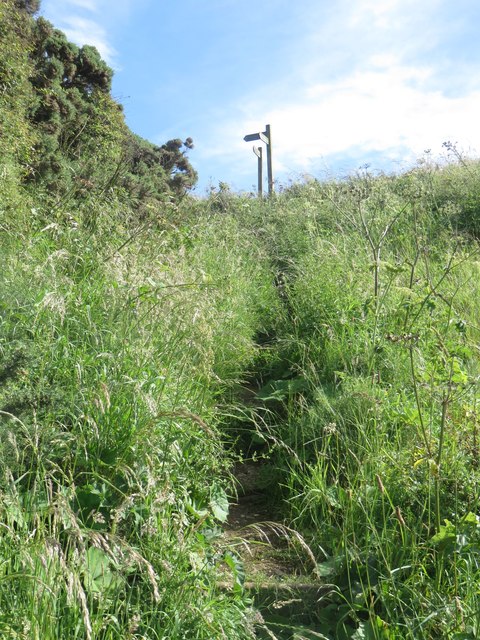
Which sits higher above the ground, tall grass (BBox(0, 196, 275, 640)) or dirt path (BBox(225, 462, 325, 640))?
tall grass (BBox(0, 196, 275, 640))

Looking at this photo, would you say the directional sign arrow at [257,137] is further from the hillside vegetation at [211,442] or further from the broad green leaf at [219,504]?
the broad green leaf at [219,504]

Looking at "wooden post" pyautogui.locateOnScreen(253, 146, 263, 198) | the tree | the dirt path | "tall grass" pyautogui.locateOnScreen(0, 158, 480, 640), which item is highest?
the tree

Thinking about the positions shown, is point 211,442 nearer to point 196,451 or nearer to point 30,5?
point 196,451

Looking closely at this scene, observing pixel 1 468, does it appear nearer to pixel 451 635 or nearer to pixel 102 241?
pixel 451 635

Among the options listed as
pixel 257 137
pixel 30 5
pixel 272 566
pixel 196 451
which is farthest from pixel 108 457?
pixel 257 137

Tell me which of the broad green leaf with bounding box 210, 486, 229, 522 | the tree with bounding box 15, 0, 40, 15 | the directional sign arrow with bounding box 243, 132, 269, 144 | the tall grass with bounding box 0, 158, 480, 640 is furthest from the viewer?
the directional sign arrow with bounding box 243, 132, 269, 144

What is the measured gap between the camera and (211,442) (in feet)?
11.7

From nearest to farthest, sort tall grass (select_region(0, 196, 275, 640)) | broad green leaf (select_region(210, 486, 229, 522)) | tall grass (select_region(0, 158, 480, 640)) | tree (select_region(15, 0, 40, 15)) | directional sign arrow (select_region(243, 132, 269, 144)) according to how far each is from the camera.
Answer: tall grass (select_region(0, 196, 275, 640)) < tall grass (select_region(0, 158, 480, 640)) < broad green leaf (select_region(210, 486, 229, 522)) < tree (select_region(15, 0, 40, 15)) < directional sign arrow (select_region(243, 132, 269, 144))

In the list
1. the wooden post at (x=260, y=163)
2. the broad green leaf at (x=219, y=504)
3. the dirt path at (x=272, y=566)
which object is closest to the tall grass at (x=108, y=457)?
the broad green leaf at (x=219, y=504)

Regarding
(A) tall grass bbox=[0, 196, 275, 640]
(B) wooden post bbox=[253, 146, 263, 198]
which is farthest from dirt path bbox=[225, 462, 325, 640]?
(B) wooden post bbox=[253, 146, 263, 198]

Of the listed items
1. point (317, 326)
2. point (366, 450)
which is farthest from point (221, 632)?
point (317, 326)

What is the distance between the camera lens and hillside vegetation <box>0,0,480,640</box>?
2307mm

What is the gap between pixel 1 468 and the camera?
2.59m

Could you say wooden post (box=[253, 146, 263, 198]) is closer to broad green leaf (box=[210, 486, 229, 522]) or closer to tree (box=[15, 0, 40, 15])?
tree (box=[15, 0, 40, 15])
